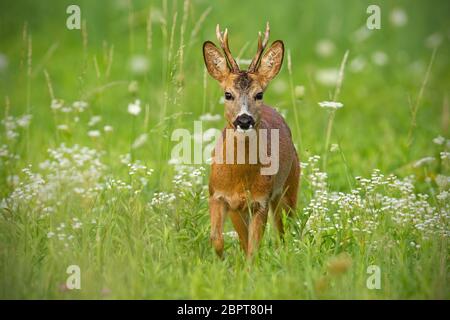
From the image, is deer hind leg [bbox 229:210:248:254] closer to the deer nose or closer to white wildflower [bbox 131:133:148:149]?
the deer nose

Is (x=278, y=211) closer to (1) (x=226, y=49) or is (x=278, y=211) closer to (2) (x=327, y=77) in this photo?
(1) (x=226, y=49)

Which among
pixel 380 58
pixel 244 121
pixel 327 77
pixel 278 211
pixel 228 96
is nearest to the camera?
pixel 244 121

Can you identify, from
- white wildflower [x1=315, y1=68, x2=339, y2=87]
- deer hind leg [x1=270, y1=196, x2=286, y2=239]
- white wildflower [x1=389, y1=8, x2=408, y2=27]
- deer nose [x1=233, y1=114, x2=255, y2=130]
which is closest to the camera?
deer nose [x1=233, y1=114, x2=255, y2=130]

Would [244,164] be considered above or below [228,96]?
below

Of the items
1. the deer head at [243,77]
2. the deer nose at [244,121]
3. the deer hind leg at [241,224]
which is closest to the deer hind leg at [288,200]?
the deer hind leg at [241,224]

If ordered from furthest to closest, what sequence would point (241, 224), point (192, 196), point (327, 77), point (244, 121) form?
point (327, 77) → point (241, 224) → point (192, 196) → point (244, 121)

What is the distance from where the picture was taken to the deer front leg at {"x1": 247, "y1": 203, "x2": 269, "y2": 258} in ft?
21.3

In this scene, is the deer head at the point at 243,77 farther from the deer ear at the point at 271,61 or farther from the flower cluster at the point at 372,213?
the flower cluster at the point at 372,213

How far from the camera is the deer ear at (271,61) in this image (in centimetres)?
673

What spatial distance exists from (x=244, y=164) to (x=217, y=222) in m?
0.44

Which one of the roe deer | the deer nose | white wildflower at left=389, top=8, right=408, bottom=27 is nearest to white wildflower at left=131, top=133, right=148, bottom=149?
the roe deer

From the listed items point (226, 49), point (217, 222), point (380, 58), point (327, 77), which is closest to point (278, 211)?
point (217, 222)

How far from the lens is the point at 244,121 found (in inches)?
249
